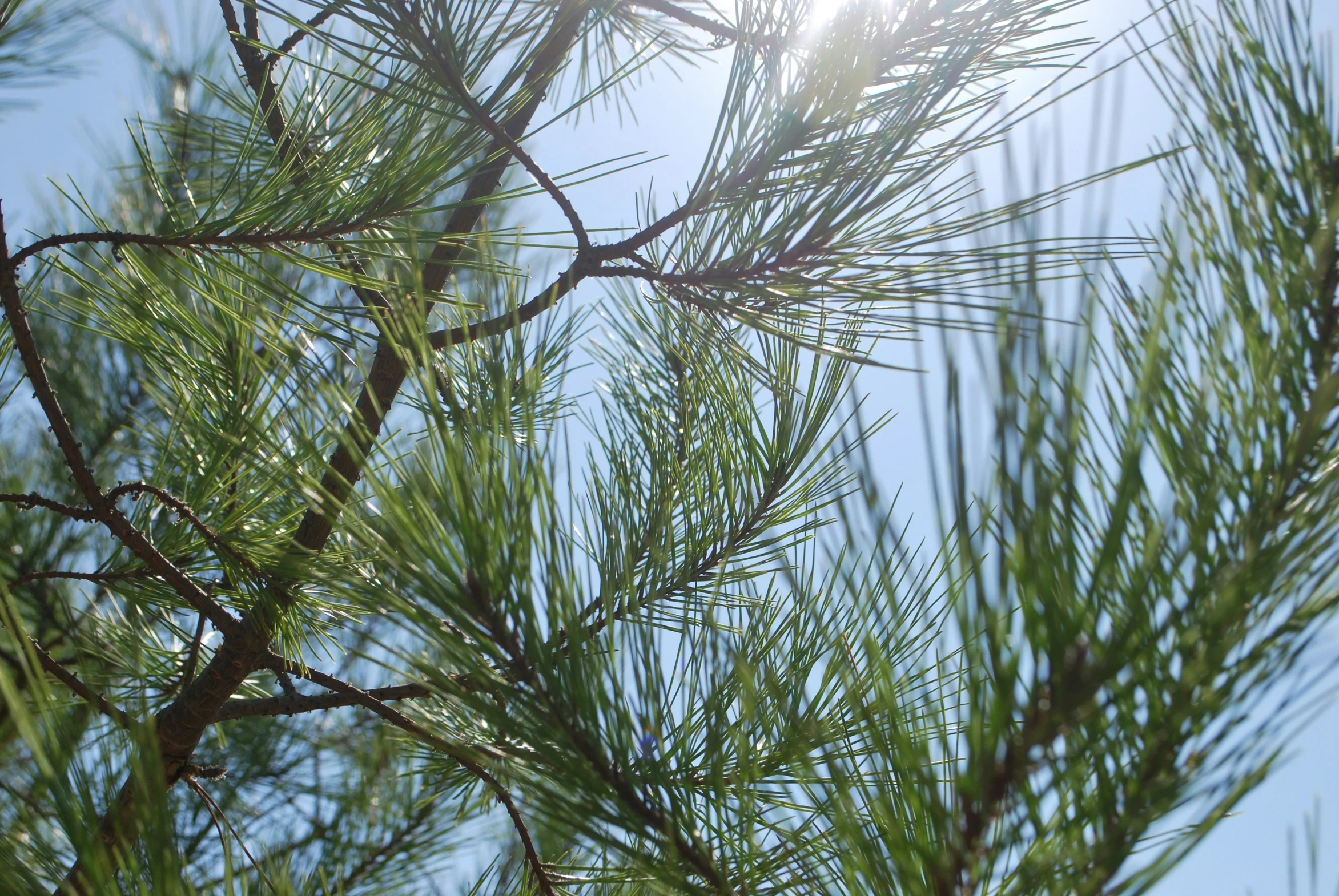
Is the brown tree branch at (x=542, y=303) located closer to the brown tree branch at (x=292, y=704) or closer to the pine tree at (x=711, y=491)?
the pine tree at (x=711, y=491)

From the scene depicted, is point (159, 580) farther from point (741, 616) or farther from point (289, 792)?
point (289, 792)

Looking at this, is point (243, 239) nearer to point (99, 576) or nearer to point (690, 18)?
point (99, 576)

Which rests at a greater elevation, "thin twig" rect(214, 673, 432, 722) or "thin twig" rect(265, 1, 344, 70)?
"thin twig" rect(265, 1, 344, 70)

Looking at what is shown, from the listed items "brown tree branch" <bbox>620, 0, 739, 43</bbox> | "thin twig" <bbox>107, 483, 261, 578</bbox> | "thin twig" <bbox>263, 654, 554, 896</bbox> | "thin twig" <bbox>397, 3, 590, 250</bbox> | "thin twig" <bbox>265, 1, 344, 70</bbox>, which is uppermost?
"brown tree branch" <bbox>620, 0, 739, 43</bbox>

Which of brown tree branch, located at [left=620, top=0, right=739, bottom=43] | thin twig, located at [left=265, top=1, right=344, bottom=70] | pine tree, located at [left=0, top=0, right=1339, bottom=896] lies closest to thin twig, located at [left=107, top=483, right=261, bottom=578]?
pine tree, located at [left=0, top=0, right=1339, bottom=896]

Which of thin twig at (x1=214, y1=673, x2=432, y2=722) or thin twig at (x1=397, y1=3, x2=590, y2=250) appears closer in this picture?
thin twig at (x1=397, y1=3, x2=590, y2=250)

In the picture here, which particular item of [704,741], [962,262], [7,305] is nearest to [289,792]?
[7,305]

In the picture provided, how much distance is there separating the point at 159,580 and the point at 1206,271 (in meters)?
0.73

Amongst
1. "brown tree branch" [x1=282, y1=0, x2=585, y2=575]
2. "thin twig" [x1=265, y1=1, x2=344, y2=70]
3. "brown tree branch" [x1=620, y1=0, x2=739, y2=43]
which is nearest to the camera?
"thin twig" [x1=265, y1=1, x2=344, y2=70]

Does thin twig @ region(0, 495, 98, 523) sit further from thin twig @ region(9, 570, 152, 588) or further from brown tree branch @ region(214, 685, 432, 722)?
brown tree branch @ region(214, 685, 432, 722)

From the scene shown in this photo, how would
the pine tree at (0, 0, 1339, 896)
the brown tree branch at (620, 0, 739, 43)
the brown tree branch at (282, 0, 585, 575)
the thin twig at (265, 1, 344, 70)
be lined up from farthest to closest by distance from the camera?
the brown tree branch at (620, 0, 739, 43), the brown tree branch at (282, 0, 585, 575), the thin twig at (265, 1, 344, 70), the pine tree at (0, 0, 1339, 896)

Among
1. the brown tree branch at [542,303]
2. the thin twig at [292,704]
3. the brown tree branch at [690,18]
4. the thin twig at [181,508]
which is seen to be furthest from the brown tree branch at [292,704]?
the brown tree branch at [690,18]

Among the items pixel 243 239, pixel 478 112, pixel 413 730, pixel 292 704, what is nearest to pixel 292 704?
pixel 292 704

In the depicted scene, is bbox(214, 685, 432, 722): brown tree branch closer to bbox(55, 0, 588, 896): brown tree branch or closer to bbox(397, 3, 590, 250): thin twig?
bbox(55, 0, 588, 896): brown tree branch
